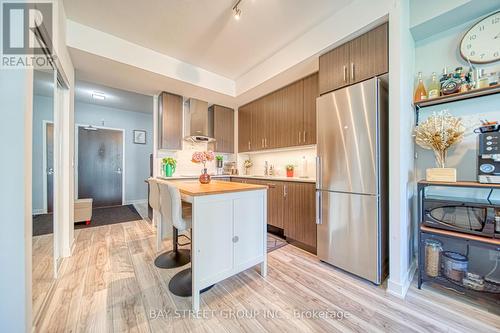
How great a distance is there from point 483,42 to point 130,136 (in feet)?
22.1

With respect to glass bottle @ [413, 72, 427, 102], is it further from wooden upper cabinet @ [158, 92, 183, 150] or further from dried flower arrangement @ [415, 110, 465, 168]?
wooden upper cabinet @ [158, 92, 183, 150]

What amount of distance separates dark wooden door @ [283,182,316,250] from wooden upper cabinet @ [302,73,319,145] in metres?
0.74

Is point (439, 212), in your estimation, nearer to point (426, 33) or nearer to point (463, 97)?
point (463, 97)

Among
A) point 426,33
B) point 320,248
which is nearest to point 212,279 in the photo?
point 320,248

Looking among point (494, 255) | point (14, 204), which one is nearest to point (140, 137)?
point (14, 204)

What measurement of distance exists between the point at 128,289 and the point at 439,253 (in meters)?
2.81

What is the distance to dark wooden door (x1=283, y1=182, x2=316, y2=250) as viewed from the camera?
97.5 inches

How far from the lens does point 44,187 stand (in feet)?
6.54

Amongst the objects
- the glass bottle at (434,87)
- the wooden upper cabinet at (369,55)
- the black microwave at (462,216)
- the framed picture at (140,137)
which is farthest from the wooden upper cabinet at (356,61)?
the framed picture at (140,137)

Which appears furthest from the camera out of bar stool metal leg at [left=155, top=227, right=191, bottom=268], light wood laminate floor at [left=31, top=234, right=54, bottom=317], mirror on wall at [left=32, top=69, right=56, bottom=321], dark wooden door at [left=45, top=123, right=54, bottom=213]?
bar stool metal leg at [left=155, top=227, right=191, bottom=268]

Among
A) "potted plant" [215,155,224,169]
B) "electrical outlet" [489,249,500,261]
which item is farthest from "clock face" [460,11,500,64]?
"potted plant" [215,155,224,169]

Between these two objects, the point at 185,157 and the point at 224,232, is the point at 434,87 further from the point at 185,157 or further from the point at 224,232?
the point at 185,157

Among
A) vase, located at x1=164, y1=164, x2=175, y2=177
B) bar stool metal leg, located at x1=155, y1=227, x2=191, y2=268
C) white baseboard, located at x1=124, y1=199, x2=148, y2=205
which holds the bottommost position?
bar stool metal leg, located at x1=155, y1=227, x2=191, y2=268

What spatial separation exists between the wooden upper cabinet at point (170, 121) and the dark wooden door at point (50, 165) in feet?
5.34
